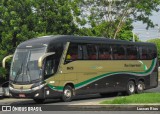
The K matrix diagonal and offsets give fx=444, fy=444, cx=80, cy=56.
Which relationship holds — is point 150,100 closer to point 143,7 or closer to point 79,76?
point 79,76

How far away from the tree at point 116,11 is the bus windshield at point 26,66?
17.4 meters

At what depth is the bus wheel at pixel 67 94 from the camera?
72.1 ft

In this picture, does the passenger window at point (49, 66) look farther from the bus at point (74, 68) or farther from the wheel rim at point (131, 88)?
the wheel rim at point (131, 88)

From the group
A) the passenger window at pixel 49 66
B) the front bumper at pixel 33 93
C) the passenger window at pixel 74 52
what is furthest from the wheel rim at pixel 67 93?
the front bumper at pixel 33 93

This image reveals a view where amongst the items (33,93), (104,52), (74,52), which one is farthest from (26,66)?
(104,52)

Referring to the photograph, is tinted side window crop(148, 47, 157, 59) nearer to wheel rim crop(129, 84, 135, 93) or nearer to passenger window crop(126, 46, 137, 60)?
passenger window crop(126, 46, 137, 60)

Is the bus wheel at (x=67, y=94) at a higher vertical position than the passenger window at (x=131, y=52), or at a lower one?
lower

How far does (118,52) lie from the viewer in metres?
25.9

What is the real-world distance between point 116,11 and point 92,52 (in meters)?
15.7

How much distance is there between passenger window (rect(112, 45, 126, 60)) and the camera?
2556cm

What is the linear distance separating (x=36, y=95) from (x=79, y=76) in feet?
10.8

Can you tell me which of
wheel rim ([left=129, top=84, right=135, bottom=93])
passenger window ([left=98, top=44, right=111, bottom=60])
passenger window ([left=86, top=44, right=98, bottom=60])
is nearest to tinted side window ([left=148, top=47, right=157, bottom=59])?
wheel rim ([left=129, top=84, right=135, bottom=93])

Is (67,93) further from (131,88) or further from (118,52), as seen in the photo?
(131,88)

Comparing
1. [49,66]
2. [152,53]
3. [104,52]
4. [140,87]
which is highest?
[104,52]
